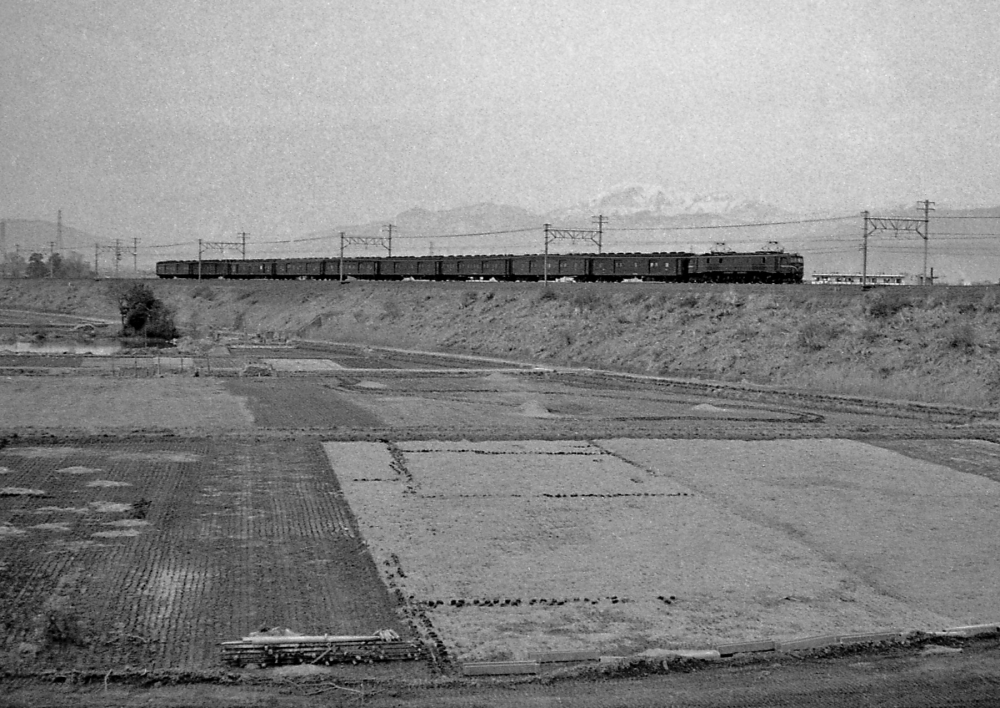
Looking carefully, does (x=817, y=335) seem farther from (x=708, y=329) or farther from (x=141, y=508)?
(x=141, y=508)

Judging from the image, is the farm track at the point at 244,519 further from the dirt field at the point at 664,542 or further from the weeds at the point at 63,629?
the dirt field at the point at 664,542

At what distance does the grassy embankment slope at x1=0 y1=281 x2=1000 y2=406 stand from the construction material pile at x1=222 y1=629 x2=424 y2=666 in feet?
110

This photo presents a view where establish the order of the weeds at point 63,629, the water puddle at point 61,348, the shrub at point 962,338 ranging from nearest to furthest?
the weeds at point 63,629
the shrub at point 962,338
the water puddle at point 61,348

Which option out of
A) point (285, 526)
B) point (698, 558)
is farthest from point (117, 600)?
point (698, 558)

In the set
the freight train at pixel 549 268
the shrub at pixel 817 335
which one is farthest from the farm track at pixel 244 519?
the freight train at pixel 549 268

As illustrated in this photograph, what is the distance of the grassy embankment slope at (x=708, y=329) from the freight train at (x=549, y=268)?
4.75 m

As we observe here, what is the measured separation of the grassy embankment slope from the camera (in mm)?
45219

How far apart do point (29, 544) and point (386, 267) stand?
7758cm

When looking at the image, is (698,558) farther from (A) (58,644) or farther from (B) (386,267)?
(B) (386,267)

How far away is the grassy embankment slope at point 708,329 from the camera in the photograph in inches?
1780

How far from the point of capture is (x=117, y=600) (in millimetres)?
15016

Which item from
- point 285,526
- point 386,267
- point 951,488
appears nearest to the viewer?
point 285,526

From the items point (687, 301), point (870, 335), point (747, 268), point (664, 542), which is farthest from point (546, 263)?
point (664, 542)

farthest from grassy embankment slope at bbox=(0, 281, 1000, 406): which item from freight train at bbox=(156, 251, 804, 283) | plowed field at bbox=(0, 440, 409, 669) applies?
plowed field at bbox=(0, 440, 409, 669)
